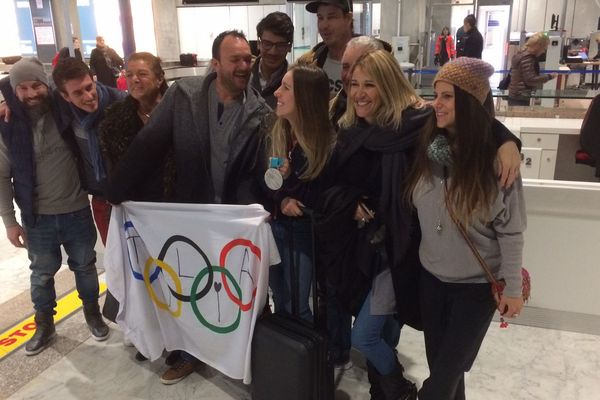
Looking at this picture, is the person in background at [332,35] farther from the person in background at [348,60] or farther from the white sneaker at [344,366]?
the white sneaker at [344,366]

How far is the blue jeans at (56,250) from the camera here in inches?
103

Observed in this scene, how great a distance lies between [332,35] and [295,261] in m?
1.11

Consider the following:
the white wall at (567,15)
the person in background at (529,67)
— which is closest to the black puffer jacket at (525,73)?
the person in background at (529,67)

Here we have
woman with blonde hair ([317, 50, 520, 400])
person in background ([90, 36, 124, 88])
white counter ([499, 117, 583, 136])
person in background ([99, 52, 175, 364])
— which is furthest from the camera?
person in background ([90, 36, 124, 88])

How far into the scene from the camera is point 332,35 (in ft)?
8.01

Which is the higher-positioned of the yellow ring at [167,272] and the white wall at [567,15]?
the white wall at [567,15]

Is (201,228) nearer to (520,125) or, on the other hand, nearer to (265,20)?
(265,20)

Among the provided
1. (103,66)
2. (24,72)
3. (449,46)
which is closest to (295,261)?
(24,72)

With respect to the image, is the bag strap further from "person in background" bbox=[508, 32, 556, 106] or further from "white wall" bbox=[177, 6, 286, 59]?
"white wall" bbox=[177, 6, 286, 59]

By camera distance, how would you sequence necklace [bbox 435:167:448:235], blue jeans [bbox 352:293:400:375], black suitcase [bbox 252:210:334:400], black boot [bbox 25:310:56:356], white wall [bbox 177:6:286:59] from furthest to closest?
white wall [bbox 177:6:286:59] < black boot [bbox 25:310:56:356] < blue jeans [bbox 352:293:400:375] < black suitcase [bbox 252:210:334:400] < necklace [bbox 435:167:448:235]

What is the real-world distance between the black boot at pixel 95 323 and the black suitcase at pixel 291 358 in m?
1.22

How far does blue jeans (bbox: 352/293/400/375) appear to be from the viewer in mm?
1944

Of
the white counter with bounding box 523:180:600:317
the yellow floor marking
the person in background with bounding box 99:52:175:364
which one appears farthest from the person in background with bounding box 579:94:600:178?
the yellow floor marking

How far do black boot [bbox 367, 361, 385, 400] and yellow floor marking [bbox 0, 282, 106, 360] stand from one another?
198 cm
